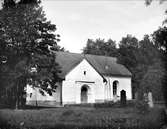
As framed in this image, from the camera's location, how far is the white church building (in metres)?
31.7

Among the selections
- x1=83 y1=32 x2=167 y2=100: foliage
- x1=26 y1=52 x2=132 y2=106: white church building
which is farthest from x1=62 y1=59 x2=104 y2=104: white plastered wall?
x1=83 y1=32 x2=167 y2=100: foliage

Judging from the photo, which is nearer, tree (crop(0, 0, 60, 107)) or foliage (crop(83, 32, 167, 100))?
Result: tree (crop(0, 0, 60, 107))

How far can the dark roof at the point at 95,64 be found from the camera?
33438 millimetres

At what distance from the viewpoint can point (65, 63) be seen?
112ft

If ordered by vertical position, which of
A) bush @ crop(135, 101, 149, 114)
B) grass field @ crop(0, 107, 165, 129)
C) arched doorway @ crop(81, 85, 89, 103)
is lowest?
grass field @ crop(0, 107, 165, 129)

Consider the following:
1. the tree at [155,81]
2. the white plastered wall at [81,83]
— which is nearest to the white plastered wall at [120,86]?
the white plastered wall at [81,83]

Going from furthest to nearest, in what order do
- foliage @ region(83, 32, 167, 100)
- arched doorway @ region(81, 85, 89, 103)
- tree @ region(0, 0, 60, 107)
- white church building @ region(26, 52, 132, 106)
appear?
arched doorway @ region(81, 85, 89, 103), white church building @ region(26, 52, 132, 106), foliage @ region(83, 32, 167, 100), tree @ region(0, 0, 60, 107)

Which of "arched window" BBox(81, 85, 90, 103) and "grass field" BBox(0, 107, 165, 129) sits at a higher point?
"arched window" BBox(81, 85, 90, 103)

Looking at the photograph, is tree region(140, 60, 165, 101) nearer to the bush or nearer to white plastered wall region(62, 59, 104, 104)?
the bush

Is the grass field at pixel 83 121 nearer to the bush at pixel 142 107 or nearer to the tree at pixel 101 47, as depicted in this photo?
the bush at pixel 142 107

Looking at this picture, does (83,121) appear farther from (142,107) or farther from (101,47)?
(101,47)

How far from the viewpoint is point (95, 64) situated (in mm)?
40000

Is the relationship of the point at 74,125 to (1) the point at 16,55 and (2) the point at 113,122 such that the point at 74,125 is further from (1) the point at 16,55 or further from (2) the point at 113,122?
(1) the point at 16,55

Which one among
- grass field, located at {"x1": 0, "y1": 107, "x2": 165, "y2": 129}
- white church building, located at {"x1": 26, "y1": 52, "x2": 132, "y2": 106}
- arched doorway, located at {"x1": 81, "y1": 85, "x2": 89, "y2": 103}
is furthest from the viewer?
arched doorway, located at {"x1": 81, "y1": 85, "x2": 89, "y2": 103}
